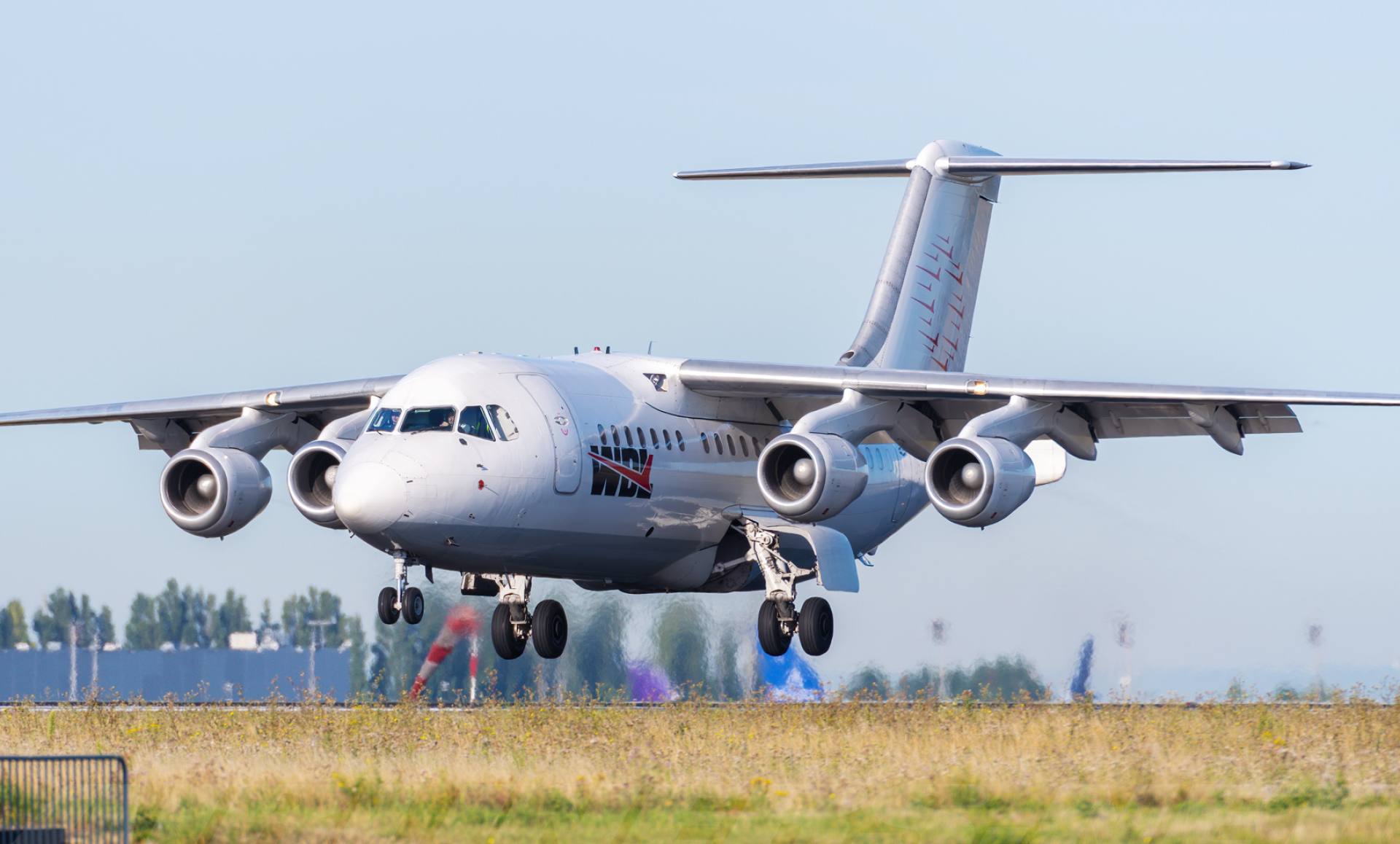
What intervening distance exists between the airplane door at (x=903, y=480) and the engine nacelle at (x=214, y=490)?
7131mm

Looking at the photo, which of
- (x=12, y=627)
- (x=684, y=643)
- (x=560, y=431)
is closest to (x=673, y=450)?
(x=560, y=431)

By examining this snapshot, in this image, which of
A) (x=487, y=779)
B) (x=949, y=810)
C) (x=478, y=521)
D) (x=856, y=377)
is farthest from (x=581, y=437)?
(x=949, y=810)

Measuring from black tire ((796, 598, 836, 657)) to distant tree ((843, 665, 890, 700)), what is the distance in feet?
1.66

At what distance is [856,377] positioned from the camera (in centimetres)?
1838

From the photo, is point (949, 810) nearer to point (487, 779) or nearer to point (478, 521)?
point (487, 779)

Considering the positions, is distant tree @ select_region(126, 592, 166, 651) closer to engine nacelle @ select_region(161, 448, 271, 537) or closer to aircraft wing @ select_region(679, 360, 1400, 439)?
engine nacelle @ select_region(161, 448, 271, 537)

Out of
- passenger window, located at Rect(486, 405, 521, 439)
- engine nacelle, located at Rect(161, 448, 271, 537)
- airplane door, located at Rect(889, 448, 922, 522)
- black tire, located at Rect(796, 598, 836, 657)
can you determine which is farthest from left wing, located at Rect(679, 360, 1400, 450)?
engine nacelle, located at Rect(161, 448, 271, 537)

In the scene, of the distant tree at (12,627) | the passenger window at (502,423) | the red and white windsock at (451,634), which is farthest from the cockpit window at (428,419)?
the distant tree at (12,627)

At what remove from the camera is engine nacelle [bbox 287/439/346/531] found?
18781 mm

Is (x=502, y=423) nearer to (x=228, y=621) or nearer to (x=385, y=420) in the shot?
(x=385, y=420)

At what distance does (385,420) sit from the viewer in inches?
648

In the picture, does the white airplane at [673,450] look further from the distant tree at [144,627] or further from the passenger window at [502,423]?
the distant tree at [144,627]

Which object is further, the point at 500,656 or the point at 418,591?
the point at 500,656

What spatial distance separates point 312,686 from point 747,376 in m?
5.34
